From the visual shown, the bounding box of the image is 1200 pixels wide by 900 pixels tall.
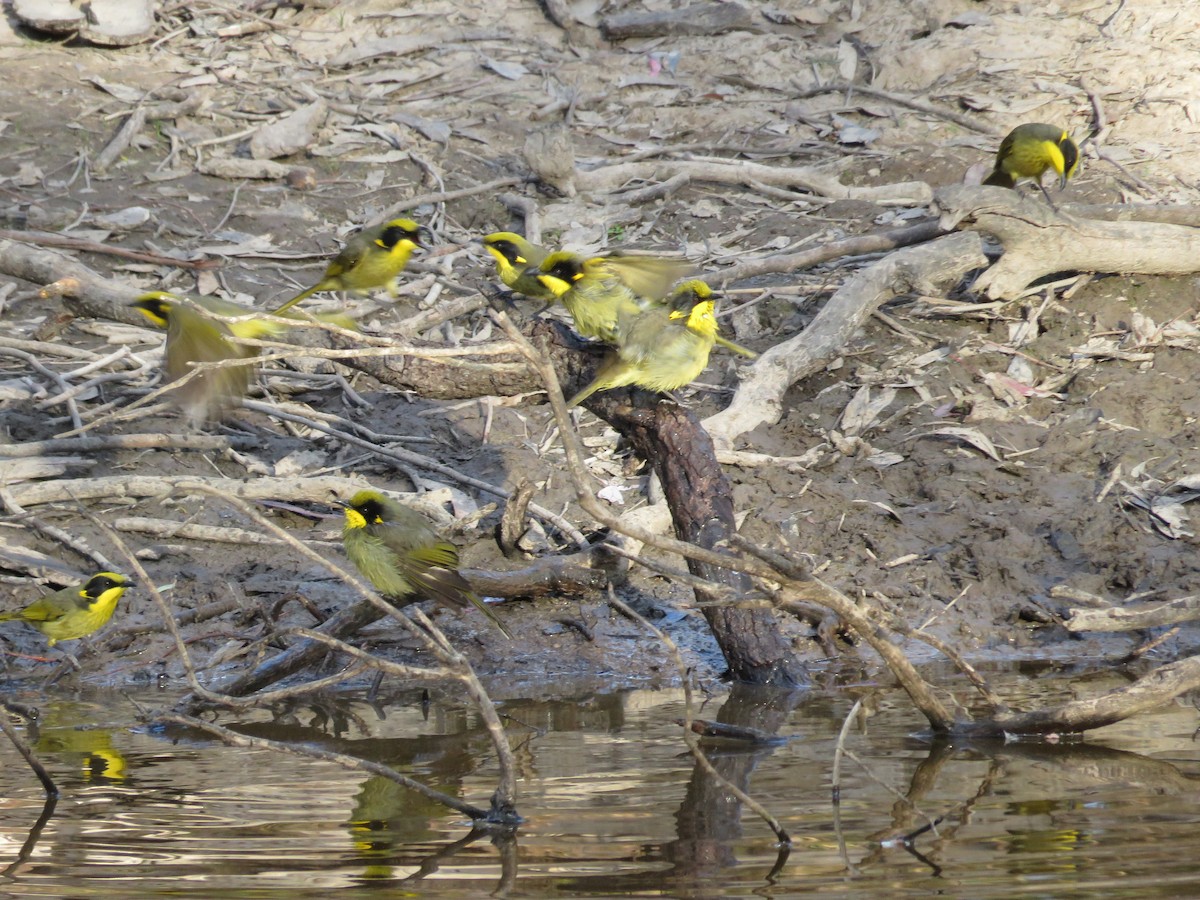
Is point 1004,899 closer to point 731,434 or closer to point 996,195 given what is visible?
point 731,434

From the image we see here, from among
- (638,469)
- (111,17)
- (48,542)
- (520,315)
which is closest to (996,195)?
(638,469)

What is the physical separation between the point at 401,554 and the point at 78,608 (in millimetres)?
1625

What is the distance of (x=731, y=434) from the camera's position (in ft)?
27.4

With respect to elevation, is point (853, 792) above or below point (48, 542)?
above

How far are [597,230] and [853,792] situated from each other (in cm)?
686

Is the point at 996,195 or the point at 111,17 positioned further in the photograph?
the point at 111,17

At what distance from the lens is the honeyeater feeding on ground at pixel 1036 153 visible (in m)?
9.05

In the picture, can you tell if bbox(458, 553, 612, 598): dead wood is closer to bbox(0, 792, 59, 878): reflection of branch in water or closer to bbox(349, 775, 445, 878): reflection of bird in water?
bbox(349, 775, 445, 878): reflection of bird in water

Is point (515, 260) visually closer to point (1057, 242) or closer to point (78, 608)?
point (78, 608)

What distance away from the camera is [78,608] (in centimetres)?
668

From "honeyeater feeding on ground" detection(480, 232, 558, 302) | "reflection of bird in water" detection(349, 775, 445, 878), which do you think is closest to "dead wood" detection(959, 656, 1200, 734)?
"reflection of bird in water" detection(349, 775, 445, 878)

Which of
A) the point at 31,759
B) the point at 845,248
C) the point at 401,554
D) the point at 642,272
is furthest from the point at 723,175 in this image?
the point at 31,759

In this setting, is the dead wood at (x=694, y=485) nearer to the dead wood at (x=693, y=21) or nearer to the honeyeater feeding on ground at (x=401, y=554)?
the honeyeater feeding on ground at (x=401, y=554)

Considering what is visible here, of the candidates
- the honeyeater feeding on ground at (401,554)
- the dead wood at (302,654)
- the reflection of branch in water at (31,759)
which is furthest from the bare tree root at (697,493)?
the reflection of branch in water at (31,759)
